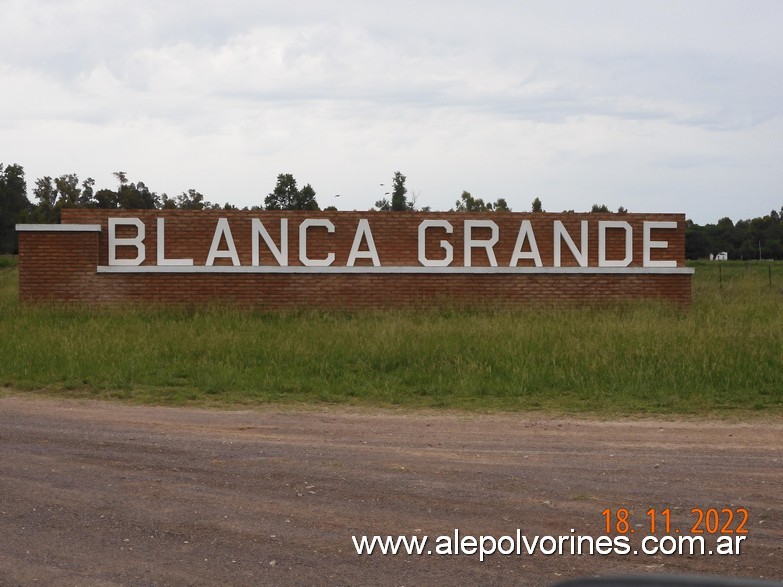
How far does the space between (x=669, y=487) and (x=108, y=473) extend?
4391 millimetres

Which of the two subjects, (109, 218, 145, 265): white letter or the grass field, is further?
(109, 218, 145, 265): white letter

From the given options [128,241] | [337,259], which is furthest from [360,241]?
[128,241]

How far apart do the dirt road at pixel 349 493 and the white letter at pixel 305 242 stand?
460 inches

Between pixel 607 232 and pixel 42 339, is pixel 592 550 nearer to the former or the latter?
pixel 42 339

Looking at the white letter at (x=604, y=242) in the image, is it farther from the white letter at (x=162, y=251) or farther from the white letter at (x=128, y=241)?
the white letter at (x=128, y=241)

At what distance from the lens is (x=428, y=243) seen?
72.5 ft

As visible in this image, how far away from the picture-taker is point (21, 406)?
11047 millimetres

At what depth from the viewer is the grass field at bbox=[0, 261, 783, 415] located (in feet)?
38.0

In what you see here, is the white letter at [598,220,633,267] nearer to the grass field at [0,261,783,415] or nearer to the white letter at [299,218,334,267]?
the grass field at [0,261,783,415]

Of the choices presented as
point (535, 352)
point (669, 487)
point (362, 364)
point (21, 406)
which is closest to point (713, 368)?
point (535, 352)

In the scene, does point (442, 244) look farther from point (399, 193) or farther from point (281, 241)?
point (399, 193)

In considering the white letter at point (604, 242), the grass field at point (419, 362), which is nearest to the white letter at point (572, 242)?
the white letter at point (604, 242)

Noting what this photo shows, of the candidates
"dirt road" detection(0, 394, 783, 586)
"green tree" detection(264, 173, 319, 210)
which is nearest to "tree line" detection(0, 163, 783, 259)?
"green tree" detection(264, 173, 319, 210)

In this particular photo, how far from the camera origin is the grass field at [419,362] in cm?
1159
